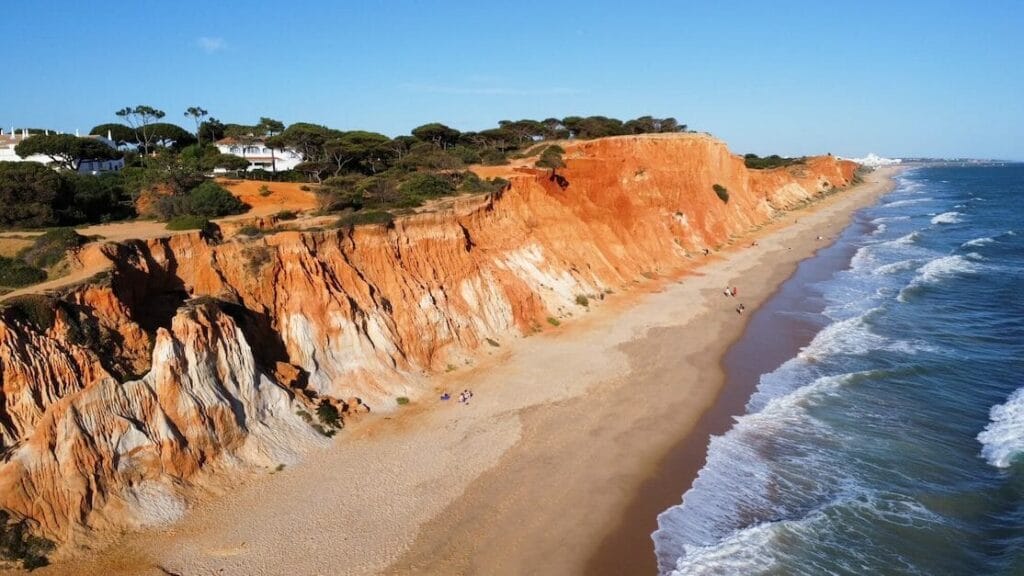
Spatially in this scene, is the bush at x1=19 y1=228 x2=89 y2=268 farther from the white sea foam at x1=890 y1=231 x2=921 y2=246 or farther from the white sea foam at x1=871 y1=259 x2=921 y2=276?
the white sea foam at x1=890 y1=231 x2=921 y2=246

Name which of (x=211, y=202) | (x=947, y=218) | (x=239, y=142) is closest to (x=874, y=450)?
(x=211, y=202)

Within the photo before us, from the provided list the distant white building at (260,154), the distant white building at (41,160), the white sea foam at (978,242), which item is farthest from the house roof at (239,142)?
the white sea foam at (978,242)

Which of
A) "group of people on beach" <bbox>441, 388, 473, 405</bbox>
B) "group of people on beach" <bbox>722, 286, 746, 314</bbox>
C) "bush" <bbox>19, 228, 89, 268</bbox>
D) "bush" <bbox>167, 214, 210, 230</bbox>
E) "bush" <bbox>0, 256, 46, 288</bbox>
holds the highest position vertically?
"bush" <bbox>167, 214, 210, 230</bbox>

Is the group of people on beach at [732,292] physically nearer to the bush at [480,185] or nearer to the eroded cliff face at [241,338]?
the eroded cliff face at [241,338]

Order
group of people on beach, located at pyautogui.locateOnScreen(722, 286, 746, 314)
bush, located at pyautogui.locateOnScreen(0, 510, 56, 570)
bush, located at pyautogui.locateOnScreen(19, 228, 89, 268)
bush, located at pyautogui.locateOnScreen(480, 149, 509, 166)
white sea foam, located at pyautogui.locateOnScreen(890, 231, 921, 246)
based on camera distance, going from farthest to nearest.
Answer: white sea foam, located at pyautogui.locateOnScreen(890, 231, 921, 246) < bush, located at pyautogui.locateOnScreen(480, 149, 509, 166) < group of people on beach, located at pyautogui.locateOnScreen(722, 286, 746, 314) < bush, located at pyautogui.locateOnScreen(19, 228, 89, 268) < bush, located at pyautogui.locateOnScreen(0, 510, 56, 570)

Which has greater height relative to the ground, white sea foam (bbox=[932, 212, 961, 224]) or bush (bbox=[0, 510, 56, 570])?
white sea foam (bbox=[932, 212, 961, 224])

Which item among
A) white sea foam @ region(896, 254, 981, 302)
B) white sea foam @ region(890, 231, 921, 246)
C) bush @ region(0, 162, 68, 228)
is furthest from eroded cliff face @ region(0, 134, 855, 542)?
white sea foam @ region(890, 231, 921, 246)

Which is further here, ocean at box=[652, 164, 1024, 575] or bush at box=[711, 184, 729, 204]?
bush at box=[711, 184, 729, 204]

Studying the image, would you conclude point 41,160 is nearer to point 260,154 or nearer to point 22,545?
point 260,154
